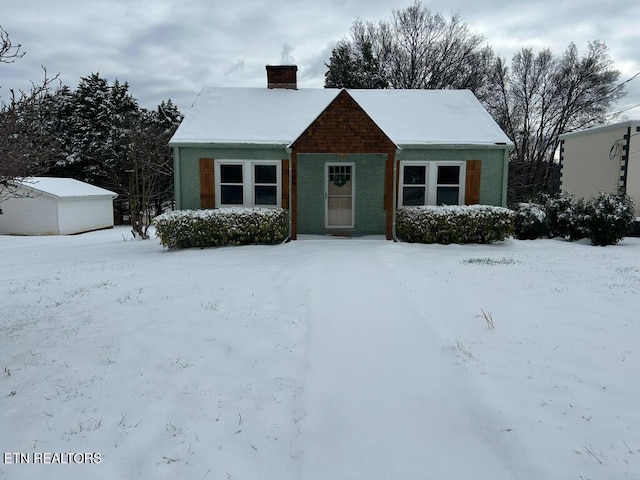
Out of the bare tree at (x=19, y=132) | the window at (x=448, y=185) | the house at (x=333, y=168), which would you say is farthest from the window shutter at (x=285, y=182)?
the bare tree at (x=19, y=132)

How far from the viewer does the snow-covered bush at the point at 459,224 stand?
11.0 m

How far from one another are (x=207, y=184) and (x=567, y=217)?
439 inches

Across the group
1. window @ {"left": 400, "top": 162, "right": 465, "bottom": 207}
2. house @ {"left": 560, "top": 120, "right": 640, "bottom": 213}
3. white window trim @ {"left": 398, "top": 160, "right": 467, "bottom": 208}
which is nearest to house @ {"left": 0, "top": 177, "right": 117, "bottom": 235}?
white window trim @ {"left": 398, "top": 160, "right": 467, "bottom": 208}

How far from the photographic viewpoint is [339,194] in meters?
12.6

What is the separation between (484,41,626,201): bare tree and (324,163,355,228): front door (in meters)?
21.1

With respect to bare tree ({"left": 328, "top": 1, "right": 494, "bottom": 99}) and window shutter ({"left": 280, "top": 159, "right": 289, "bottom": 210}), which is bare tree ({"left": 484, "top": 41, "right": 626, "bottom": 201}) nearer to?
bare tree ({"left": 328, "top": 1, "right": 494, "bottom": 99})

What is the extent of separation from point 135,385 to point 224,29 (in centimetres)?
1248

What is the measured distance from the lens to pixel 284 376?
11.3 ft

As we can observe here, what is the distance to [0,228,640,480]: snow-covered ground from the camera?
8.07 feet

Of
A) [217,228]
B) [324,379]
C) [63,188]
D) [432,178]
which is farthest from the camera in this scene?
[63,188]

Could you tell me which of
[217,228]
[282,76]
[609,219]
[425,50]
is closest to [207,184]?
[217,228]

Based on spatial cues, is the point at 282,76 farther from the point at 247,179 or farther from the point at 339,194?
the point at 339,194

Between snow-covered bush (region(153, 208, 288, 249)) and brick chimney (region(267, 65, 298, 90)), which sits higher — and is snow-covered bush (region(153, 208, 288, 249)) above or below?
below

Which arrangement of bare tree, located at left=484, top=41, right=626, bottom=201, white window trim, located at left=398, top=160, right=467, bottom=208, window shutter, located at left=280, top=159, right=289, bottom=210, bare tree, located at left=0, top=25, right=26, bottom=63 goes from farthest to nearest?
bare tree, located at left=484, top=41, right=626, bottom=201 → white window trim, located at left=398, top=160, right=467, bottom=208 → window shutter, located at left=280, top=159, right=289, bottom=210 → bare tree, located at left=0, top=25, right=26, bottom=63
